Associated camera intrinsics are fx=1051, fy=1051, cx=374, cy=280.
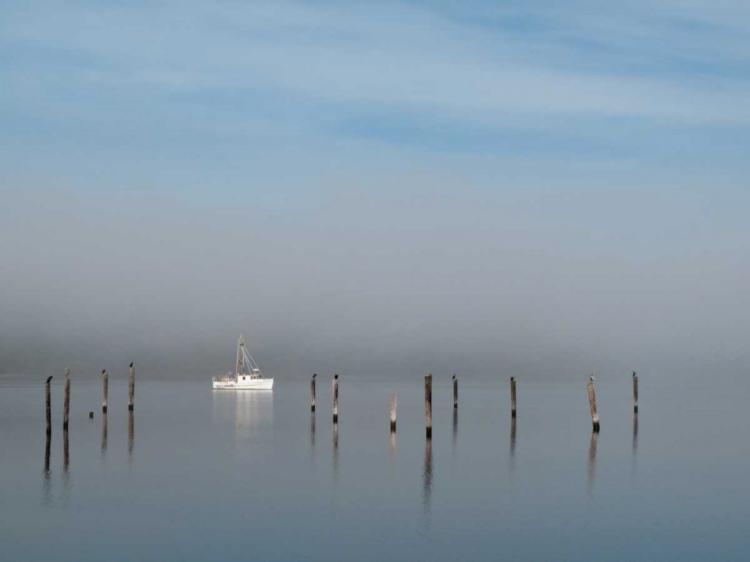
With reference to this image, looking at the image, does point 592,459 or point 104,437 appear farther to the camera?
point 104,437

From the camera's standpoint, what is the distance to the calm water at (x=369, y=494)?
71.4 feet

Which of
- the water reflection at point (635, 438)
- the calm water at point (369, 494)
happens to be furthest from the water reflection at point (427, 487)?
the water reflection at point (635, 438)

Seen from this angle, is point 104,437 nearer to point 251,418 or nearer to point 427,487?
point 251,418

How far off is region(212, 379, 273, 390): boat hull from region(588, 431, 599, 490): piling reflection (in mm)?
64918

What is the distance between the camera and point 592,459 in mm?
38531

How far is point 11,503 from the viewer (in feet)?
85.5

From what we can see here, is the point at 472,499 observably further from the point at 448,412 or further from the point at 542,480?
the point at 448,412

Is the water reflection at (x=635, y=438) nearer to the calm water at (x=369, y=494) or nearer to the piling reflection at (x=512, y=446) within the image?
the calm water at (x=369, y=494)

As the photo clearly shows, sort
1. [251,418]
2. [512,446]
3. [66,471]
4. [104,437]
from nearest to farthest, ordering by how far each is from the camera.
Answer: [66,471]
[512,446]
[104,437]
[251,418]

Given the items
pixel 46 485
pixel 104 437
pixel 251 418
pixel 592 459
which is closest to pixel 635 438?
pixel 592 459

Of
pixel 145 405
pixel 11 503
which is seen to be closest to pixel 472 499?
pixel 11 503

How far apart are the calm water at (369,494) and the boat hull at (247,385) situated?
2330 inches

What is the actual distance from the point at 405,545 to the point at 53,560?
7.00 meters

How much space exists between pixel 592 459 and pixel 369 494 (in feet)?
41.9
